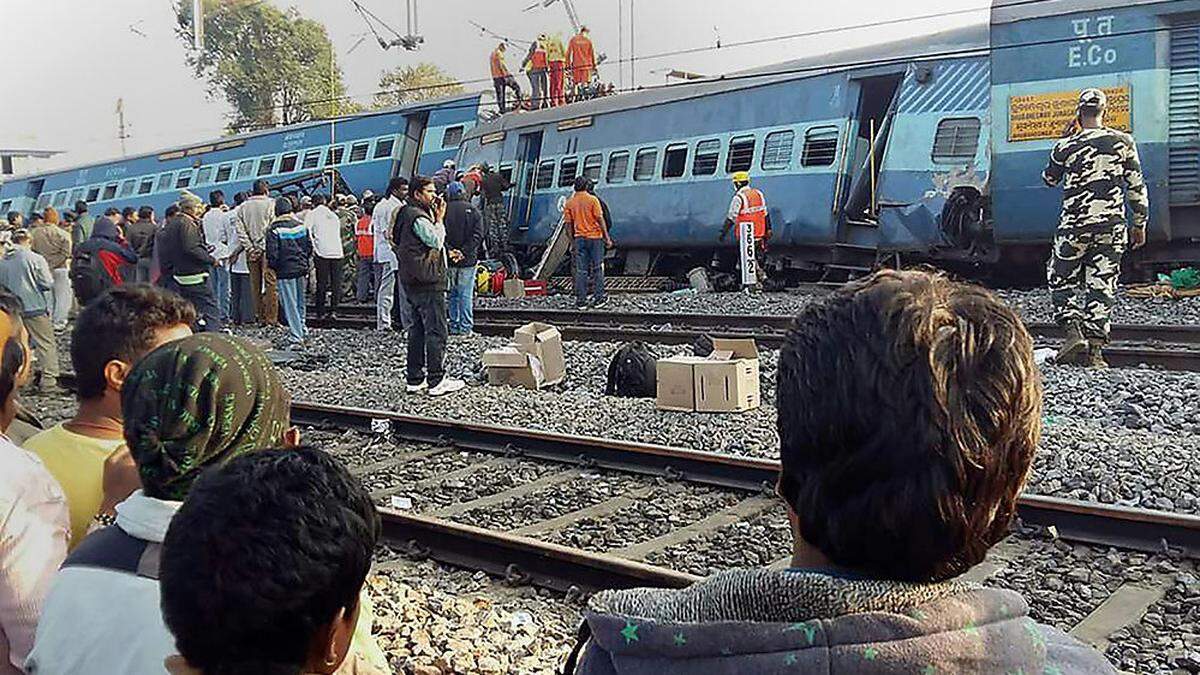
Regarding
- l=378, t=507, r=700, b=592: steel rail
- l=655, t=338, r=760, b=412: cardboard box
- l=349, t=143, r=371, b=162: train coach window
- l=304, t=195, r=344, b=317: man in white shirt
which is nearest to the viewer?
l=378, t=507, r=700, b=592: steel rail

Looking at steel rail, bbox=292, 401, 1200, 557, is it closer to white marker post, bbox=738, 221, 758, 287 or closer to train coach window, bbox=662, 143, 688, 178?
white marker post, bbox=738, 221, 758, 287

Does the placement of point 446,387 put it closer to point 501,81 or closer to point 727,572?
point 727,572

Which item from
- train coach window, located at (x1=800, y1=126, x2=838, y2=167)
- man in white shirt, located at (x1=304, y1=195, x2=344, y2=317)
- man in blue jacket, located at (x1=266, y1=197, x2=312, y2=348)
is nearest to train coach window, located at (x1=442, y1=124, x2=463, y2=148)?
man in white shirt, located at (x1=304, y1=195, x2=344, y2=317)

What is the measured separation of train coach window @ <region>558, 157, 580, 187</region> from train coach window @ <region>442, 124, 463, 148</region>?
15.4ft

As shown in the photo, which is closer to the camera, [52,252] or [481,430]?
[481,430]

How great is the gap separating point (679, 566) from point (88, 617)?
3393 mm

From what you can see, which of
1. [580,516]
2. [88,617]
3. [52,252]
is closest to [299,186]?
[52,252]

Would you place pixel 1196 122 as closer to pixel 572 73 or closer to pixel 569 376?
pixel 569 376

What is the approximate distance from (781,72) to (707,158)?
190cm

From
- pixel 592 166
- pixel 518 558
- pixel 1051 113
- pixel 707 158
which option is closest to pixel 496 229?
pixel 592 166

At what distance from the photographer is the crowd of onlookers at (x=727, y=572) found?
126 cm

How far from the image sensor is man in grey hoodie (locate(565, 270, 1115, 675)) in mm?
1232

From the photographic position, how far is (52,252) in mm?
15797

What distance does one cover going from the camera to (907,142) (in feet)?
48.0
